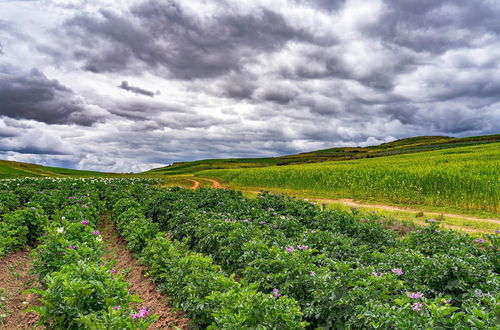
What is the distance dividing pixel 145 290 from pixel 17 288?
3.59m

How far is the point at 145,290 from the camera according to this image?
774 centimetres

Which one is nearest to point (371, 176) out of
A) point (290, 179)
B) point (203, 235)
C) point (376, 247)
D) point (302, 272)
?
point (290, 179)

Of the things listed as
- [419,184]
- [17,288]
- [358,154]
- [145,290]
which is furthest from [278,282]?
[358,154]

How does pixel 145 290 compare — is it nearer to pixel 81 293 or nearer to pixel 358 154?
pixel 81 293

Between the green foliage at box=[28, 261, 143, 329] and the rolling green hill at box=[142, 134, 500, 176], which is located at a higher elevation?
the rolling green hill at box=[142, 134, 500, 176]

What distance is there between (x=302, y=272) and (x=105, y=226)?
1391cm

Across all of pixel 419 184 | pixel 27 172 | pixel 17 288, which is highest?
pixel 27 172

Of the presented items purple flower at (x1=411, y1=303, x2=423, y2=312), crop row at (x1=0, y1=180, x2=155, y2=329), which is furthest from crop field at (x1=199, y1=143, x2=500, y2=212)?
crop row at (x1=0, y1=180, x2=155, y2=329)

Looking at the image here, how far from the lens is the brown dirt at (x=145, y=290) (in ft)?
20.0

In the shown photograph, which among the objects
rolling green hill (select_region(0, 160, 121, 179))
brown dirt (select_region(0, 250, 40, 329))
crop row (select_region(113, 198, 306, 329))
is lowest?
brown dirt (select_region(0, 250, 40, 329))

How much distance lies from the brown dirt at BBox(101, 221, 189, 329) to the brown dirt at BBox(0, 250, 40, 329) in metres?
2.15

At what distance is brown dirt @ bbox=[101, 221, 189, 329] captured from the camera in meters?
6.09

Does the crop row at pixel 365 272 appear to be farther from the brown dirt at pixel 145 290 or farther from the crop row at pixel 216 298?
the brown dirt at pixel 145 290

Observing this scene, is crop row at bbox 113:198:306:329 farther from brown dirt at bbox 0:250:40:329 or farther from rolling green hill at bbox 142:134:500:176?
rolling green hill at bbox 142:134:500:176
